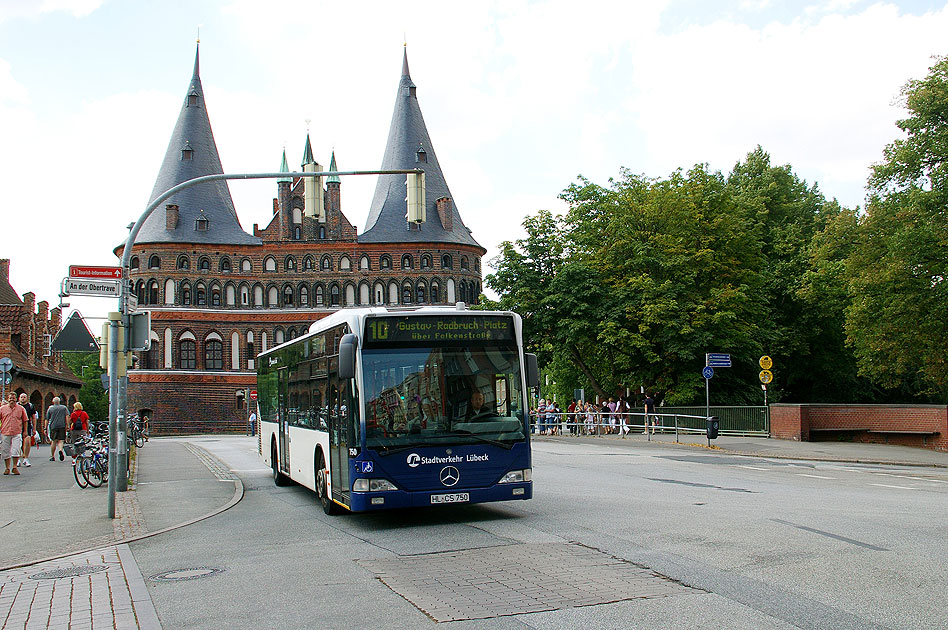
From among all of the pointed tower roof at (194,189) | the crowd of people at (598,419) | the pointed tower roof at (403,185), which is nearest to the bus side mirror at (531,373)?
the crowd of people at (598,419)

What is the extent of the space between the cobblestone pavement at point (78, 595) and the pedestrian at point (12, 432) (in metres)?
11.3

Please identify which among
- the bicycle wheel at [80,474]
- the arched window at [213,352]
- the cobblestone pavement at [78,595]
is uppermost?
the arched window at [213,352]

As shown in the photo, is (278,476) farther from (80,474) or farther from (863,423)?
(863,423)

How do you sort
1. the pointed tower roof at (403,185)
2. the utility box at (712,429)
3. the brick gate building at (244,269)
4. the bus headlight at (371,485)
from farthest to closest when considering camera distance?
1. the pointed tower roof at (403,185)
2. the brick gate building at (244,269)
3. the utility box at (712,429)
4. the bus headlight at (371,485)

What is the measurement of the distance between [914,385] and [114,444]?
147 ft

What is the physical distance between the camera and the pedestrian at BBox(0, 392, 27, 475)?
19.9 meters

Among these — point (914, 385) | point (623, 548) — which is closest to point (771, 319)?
point (914, 385)

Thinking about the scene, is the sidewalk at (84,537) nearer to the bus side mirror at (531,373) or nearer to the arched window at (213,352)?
the bus side mirror at (531,373)

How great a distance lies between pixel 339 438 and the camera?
12.0m

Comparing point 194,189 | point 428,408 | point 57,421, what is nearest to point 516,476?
point 428,408

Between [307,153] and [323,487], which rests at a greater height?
[307,153]

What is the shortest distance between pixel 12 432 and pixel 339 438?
475 inches

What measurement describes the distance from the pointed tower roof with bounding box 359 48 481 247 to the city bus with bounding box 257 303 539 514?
66605mm

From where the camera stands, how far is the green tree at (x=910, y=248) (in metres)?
31.5
